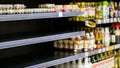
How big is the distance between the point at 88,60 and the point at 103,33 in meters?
0.54

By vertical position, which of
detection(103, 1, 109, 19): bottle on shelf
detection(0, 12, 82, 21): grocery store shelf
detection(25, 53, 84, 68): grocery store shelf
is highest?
detection(0, 12, 82, 21): grocery store shelf

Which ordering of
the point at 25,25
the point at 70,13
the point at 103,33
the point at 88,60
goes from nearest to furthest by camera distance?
the point at 70,13, the point at 25,25, the point at 88,60, the point at 103,33

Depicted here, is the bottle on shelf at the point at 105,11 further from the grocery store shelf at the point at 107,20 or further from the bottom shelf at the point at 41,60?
the bottom shelf at the point at 41,60

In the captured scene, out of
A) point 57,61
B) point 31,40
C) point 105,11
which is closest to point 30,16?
point 31,40

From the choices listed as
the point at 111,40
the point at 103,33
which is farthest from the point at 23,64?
the point at 111,40

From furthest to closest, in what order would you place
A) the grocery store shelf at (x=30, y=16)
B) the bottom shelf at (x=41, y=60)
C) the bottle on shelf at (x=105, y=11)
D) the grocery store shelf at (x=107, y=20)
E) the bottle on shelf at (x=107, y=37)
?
the bottle on shelf at (x=107, y=37), the bottle on shelf at (x=105, y=11), the grocery store shelf at (x=107, y=20), the bottom shelf at (x=41, y=60), the grocery store shelf at (x=30, y=16)

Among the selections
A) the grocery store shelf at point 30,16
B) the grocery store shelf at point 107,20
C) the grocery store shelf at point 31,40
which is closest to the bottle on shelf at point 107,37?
the grocery store shelf at point 107,20

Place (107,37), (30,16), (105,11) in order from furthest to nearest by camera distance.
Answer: (107,37)
(105,11)
(30,16)

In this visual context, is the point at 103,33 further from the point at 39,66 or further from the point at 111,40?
the point at 39,66

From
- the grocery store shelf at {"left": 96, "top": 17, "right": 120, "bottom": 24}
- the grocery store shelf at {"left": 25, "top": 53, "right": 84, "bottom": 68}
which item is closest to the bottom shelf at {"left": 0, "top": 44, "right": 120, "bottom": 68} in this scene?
the grocery store shelf at {"left": 25, "top": 53, "right": 84, "bottom": 68}

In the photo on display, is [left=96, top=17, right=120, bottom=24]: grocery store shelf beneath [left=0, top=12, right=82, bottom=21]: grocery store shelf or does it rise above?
beneath

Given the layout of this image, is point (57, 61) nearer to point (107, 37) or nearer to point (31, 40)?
point (31, 40)

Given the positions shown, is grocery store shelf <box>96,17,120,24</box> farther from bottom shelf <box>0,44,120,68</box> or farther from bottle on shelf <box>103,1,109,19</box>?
bottom shelf <box>0,44,120,68</box>

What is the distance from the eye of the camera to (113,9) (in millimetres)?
3473
